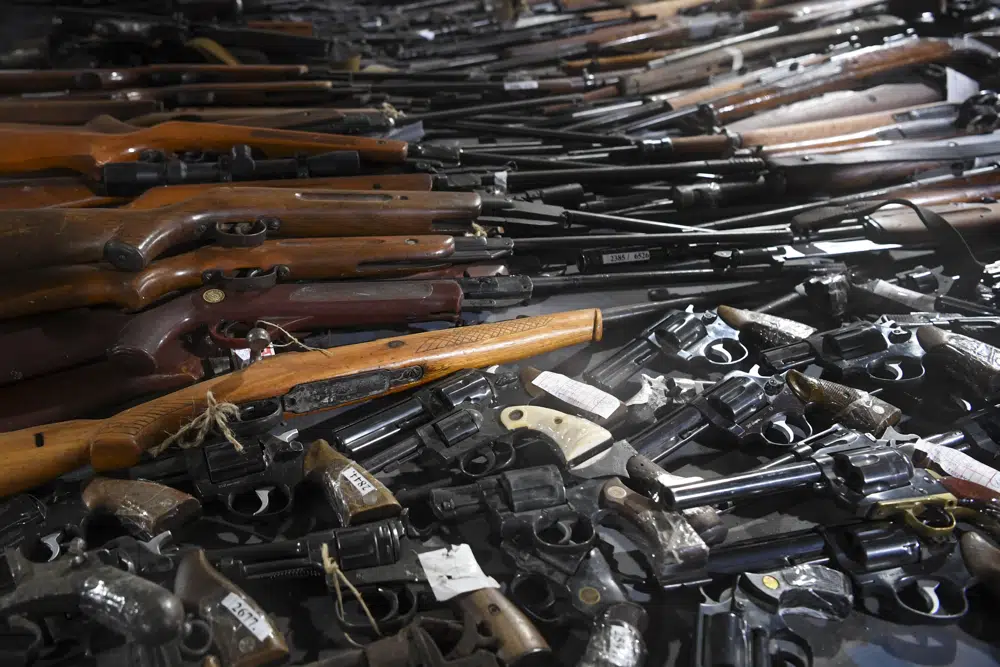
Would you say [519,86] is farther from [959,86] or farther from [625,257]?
[959,86]

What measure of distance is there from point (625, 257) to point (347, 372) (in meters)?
1.32

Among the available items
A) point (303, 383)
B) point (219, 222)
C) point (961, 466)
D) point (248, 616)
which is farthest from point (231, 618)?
point (961, 466)

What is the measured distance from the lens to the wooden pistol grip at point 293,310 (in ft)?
7.13

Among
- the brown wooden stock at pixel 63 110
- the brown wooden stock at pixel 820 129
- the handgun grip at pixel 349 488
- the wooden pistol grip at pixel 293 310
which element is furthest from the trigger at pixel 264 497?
the brown wooden stock at pixel 820 129

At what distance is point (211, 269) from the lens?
2.42 meters

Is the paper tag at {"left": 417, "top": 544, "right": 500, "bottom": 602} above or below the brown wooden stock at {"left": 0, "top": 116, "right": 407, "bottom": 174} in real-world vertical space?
below

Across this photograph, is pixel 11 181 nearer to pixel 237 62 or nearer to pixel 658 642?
pixel 237 62

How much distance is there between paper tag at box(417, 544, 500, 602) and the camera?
67.2 inches

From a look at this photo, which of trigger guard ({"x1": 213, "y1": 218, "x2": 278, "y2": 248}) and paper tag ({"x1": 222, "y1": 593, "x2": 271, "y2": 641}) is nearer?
paper tag ({"x1": 222, "y1": 593, "x2": 271, "y2": 641})

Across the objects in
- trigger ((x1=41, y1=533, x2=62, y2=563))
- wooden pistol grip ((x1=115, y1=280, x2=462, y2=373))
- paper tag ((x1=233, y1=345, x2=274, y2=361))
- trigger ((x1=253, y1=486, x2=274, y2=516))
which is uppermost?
wooden pistol grip ((x1=115, y1=280, x2=462, y2=373))

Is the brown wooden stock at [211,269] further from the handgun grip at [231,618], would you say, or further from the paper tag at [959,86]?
the paper tag at [959,86]

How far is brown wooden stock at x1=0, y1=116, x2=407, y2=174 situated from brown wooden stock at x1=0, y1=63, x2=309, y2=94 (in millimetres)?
1022

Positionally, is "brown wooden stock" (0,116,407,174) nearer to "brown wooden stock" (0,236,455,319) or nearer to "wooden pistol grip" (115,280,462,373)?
"brown wooden stock" (0,236,455,319)

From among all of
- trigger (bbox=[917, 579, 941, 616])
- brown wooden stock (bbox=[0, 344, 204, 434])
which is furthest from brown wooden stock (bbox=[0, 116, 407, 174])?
trigger (bbox=[917, 579, 941, 616])
